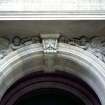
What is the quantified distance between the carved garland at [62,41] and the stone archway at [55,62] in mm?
59

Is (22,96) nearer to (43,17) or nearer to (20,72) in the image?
(20,72)

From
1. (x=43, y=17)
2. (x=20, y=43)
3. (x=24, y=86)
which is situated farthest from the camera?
(x=24, y=86)

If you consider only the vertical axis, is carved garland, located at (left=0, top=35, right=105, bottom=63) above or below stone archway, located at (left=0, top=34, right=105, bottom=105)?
above

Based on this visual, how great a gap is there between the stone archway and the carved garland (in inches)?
2.3

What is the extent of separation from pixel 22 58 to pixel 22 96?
0.85 m

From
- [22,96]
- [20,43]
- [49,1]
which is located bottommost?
[22,96]

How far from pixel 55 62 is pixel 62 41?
34 cm

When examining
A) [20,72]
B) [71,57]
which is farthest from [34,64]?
[71,57]

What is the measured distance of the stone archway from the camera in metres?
5.07

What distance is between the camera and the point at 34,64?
5.31 m

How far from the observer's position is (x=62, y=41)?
524 cm

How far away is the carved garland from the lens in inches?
203

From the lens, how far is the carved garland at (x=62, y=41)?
5164 mm

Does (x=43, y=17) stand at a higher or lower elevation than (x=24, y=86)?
higher
